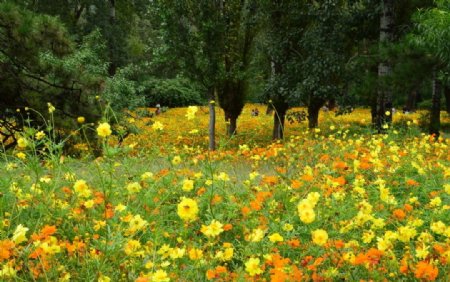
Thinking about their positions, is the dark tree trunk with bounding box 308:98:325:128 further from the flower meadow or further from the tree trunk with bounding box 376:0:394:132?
the flower meadow

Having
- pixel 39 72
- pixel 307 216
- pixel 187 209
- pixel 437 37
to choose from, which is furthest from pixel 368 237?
pixel 39 72

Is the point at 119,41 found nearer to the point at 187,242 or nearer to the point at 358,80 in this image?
the point at 358,80

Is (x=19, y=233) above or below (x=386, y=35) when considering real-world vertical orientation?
below

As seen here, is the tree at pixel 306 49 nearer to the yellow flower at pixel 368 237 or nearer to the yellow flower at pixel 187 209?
the yellow flower at pixel 368 237

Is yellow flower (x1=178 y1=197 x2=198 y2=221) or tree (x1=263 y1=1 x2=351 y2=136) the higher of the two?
tree (x1=263 y1=1 x2=351 y2=136)

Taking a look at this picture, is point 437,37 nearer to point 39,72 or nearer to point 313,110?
point 39,72

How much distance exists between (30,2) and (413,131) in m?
19.3

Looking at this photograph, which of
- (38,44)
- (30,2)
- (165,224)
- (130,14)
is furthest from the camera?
(130,14)

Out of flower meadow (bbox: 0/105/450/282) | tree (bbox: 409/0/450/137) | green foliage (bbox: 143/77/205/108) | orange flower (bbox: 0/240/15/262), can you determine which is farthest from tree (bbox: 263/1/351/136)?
green foliage (bbox: 143/77/205/108)

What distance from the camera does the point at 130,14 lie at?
29125mm

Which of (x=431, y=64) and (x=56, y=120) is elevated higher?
(x=431, y=64)

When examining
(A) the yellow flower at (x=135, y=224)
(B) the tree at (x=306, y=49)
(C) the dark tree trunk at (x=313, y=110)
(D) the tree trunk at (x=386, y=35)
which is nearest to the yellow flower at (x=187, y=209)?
(A) the yellow flower at (x=135, y=224)

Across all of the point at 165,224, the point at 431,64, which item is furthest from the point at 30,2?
the point at 165,224

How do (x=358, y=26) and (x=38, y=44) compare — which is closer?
(x=38, y=44)
